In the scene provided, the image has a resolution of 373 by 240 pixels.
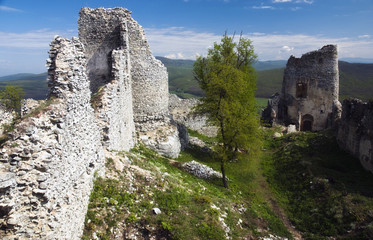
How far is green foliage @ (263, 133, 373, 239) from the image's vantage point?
11727 mm

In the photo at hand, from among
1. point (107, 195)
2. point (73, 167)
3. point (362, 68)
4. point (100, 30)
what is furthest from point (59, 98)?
point (362, 68)

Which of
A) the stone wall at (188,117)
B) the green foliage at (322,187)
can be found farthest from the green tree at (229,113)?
the stone wall at (188,117)

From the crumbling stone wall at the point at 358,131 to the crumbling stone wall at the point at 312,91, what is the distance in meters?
5.89

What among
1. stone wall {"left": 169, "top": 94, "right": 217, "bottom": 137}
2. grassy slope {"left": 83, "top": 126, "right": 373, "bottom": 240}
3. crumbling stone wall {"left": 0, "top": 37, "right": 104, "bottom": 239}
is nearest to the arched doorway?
grassy slope {"left": 83, "top": 126, "right": 373, "bottom": 240}

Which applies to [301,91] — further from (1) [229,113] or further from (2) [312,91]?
(1) [229,113]

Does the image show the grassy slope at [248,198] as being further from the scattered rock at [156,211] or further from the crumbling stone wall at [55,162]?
the crumbling stone wall at [55,162]

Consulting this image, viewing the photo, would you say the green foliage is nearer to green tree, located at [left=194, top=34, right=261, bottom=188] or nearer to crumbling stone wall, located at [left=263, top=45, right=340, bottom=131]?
green tree, located at [left=194, top=34, right=261, bottom=188]

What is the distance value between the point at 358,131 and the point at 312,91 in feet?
37.5

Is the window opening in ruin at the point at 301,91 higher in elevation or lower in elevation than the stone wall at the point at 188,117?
higher

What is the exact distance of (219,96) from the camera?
16.9 meters

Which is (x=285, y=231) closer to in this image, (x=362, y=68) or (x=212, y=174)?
(x=212, y=174)

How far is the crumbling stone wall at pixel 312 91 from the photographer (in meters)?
26.5

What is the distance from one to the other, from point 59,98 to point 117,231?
4.15 m

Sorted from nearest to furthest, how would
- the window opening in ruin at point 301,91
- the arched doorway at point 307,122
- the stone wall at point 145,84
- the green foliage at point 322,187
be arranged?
the green foliage at point 322,187 < the stone wall at point 145,84 < the window opening in ruin at point 301,91 < the arched doorway at point 307,122
